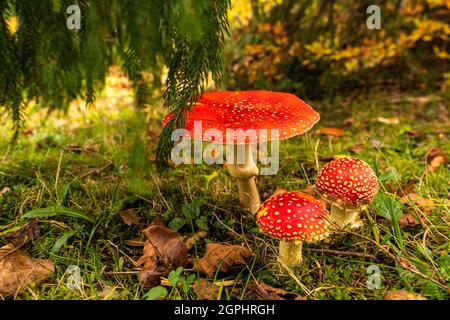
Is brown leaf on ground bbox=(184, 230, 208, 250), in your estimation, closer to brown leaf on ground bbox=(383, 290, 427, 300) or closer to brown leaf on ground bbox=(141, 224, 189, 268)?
brown leaf on ground bbox=(141, 224, 189, 268)

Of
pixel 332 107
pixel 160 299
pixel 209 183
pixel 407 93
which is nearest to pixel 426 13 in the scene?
pixel 407 93

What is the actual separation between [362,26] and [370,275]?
12.3ft

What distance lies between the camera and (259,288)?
199 cm

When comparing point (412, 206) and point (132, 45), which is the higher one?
point (132, 45)

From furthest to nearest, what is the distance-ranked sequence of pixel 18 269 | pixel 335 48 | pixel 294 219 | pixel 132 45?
pixel 335 48 → pixel 18 269 → pixel 294 219 → pixel 132 45

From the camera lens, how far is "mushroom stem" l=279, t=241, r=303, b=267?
215 centimetres

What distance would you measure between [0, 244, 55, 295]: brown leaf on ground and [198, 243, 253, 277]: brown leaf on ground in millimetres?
789

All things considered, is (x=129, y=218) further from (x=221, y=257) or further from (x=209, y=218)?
(x=221, y=257)

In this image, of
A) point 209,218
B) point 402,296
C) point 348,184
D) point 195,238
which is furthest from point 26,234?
point 402,296

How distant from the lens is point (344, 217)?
2453mm

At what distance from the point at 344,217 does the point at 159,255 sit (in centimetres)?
112

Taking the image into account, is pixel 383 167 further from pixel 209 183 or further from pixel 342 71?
pixel 342 71

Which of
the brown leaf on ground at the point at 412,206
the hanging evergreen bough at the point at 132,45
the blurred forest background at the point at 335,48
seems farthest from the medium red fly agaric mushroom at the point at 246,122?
the blurred forest background at the point at 335,48
